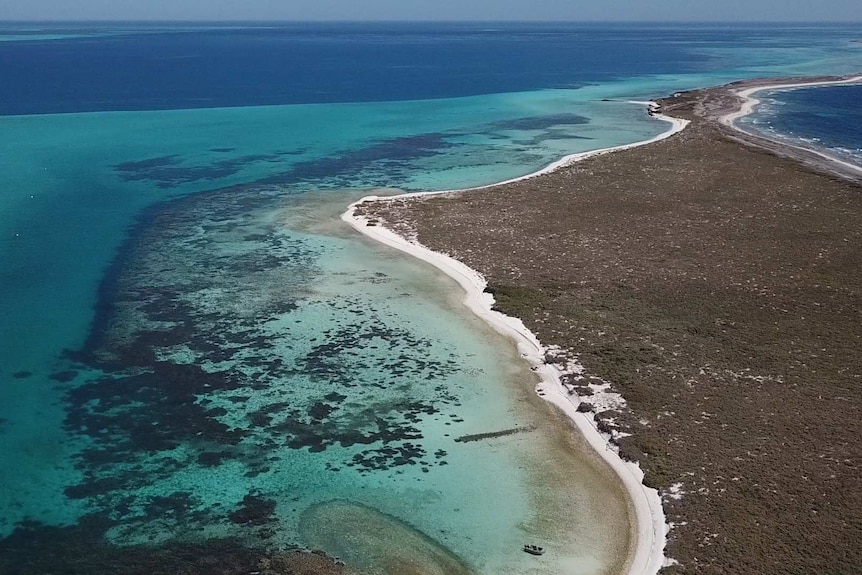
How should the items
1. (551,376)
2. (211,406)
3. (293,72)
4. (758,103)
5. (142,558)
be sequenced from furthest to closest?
(293,72) < (758,103) < (551,376) < (211,406) < (142,558)

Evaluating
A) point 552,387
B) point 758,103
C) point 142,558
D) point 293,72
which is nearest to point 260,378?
point 142,558

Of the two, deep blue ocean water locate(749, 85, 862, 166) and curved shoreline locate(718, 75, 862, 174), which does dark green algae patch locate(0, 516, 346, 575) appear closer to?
curved shoreline locate(718, 75, 862, 174)

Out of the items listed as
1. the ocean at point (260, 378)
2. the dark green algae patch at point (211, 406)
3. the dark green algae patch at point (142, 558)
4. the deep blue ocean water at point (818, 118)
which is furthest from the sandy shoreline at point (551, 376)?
the dark green algae patch at point (142, 558)

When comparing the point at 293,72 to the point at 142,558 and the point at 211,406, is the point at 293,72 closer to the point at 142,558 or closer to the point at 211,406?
the point at 211,406

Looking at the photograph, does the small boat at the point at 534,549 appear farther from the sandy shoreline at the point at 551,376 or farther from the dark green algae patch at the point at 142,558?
the dark green algae patch at the point at 142,558

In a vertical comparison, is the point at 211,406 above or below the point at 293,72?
below

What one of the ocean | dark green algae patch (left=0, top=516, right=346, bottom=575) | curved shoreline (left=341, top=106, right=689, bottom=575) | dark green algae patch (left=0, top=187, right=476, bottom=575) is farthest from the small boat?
dark green algae patch (left=0, top=516, right=346, bottom=575)
